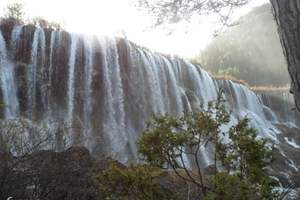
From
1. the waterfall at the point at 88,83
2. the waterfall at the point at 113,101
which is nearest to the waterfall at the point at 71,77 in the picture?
the waterfall at the point at 88,83

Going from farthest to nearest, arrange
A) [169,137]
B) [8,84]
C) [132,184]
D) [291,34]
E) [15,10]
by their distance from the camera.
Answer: [15,10]
[8,84]
[169,137]
[132,184]
[291,34]

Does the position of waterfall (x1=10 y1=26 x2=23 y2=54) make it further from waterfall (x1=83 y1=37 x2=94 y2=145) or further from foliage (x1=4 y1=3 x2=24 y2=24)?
foliage (x1=4 y1=3 x2=24 y2=24)

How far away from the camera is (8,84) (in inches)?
728

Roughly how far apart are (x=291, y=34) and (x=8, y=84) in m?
16.1

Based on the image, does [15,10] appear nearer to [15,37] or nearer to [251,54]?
[15,37]

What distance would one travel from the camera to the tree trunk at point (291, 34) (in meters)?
3.59

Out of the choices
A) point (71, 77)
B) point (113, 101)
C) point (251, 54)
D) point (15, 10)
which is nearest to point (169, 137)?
point (71, 77)

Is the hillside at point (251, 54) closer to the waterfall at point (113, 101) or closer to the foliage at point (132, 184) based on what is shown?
the waterfall at point (113, 101)

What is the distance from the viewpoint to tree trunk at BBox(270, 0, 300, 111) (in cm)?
359

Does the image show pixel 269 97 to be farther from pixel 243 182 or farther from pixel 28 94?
pixel 243 182

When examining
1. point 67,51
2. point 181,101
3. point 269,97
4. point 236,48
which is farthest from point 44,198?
point 236,48

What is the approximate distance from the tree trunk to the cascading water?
13.6 metres

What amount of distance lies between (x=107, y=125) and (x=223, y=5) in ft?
45.7

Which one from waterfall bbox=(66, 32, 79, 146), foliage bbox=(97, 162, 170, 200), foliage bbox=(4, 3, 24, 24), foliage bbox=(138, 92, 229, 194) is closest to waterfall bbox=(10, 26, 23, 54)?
waterfall bbox=(66, 32, 79, 146)
